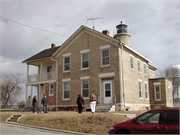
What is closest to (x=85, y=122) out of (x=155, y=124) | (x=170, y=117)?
(x=155, y=124)

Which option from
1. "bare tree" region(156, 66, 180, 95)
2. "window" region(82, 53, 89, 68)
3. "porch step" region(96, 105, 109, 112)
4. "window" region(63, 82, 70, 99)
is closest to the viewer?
"porch step" region(96, 105, 109, 112)

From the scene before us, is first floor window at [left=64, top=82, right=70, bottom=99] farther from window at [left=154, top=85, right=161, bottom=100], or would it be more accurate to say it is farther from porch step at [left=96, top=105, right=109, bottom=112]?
window at [left=154, top=85, right=161, bottom=100]

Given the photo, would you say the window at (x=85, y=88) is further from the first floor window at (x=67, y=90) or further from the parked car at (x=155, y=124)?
the parked car at (x=155, y=124)

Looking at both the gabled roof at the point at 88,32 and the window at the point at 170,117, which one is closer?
the window at the point at 170,117

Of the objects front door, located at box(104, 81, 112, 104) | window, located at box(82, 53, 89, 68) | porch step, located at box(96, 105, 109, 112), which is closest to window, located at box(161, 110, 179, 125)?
porch step, located at box(96, 105, 109, 112)

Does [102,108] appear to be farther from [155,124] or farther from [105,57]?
[155,124]

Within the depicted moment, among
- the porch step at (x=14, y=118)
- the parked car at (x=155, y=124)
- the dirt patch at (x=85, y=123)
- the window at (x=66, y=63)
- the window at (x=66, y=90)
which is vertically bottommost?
the porch step at (x=14, y=118)

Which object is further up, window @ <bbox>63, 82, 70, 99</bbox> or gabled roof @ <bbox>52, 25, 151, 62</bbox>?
gabled roof @ <bbox>52, 25, 151, 62</bbox>

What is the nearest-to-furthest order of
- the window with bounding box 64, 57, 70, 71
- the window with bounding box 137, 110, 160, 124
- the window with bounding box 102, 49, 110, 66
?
the window with bounding box 137, 110, 160, 124, the window with bounding box 102, 49, 110, 66, the window with bounding box 64, 57, 70, 71

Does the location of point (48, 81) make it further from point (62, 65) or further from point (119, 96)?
point (119, 96)

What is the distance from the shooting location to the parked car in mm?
6984

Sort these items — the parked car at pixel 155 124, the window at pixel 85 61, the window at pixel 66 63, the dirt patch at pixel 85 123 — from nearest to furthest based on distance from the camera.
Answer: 1. the parked car at pixel 155 124
2. the dirt patch at pixel 85 123
3. the window at pixel 85 61
4. the window at pixel 66 63

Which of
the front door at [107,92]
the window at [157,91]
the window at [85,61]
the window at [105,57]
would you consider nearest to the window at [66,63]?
the window at [85,61]

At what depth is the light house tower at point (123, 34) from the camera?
90.2ft
